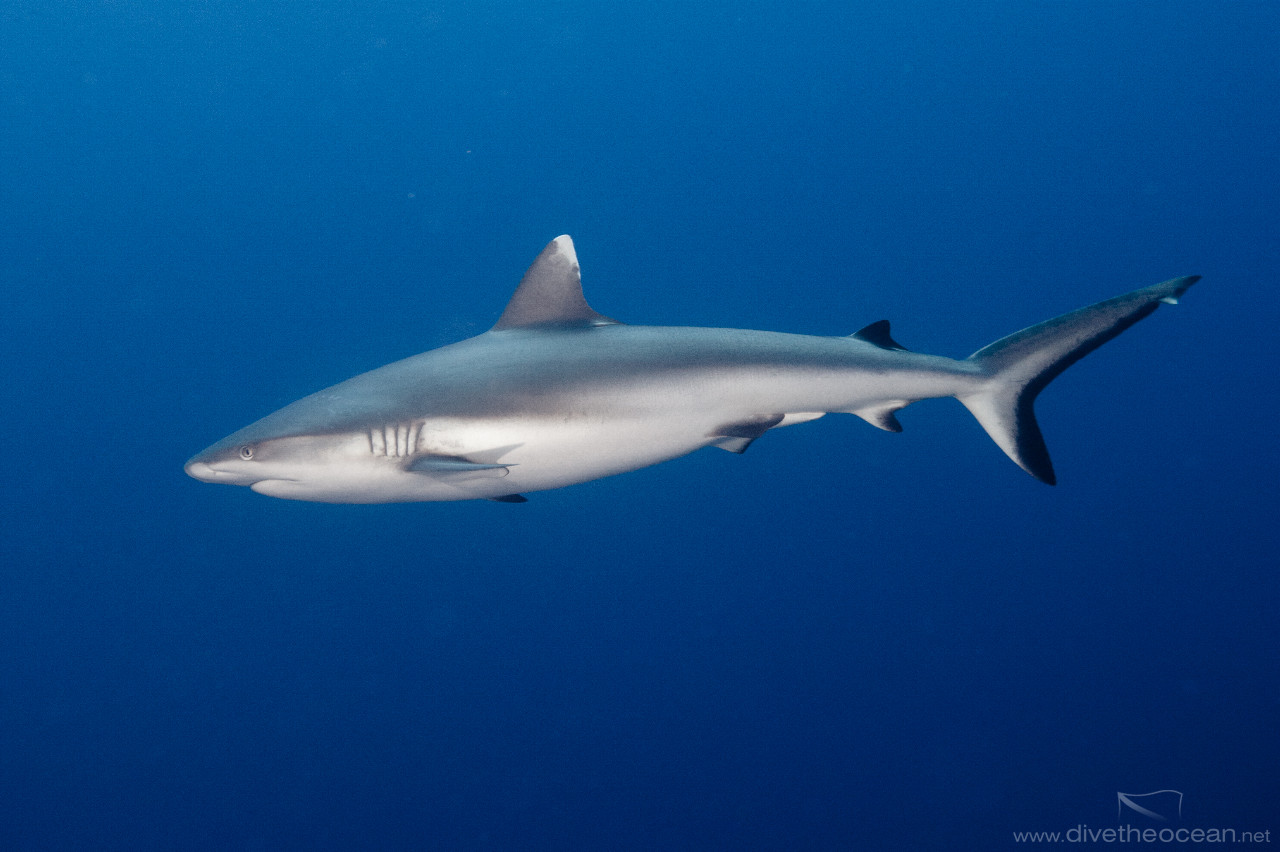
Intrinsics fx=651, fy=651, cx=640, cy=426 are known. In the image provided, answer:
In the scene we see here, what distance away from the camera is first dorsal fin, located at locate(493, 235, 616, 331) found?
2.86 meters

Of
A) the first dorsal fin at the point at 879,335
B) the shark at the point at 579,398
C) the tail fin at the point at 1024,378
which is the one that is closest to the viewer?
the shark at the point at 579,398

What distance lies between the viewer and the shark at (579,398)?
2.40m

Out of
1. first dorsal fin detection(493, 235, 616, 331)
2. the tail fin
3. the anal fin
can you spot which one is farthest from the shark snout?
the tail fin

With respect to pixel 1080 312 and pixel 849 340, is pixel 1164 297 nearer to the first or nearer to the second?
pixel 1080 312

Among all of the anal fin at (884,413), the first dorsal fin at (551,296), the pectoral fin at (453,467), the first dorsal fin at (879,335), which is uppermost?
the first dorsal fin at (551,296)

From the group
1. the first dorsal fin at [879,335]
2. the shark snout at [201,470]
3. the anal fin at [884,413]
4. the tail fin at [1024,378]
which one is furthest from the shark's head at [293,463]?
the tail fin at [1024,378]

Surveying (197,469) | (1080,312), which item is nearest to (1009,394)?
(1080,312)

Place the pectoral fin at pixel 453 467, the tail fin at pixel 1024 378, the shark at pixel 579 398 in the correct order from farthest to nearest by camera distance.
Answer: the tail fin at pixel 1024 378, the shark at pixel 579 398, the pectoral fin at pixel 453 467

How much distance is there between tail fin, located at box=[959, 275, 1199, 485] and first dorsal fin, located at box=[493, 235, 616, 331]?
5.63 ft

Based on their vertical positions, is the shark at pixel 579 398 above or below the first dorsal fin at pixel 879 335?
below

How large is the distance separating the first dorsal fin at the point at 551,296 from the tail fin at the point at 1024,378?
5.63 feet

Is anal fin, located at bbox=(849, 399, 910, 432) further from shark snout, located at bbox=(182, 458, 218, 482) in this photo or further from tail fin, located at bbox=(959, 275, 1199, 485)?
shark snout, located at bbox=(182, 458, 218, 482)

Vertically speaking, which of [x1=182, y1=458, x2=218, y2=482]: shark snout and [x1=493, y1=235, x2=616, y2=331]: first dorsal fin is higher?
[x1=493, y1=235, x2=616, y2=331]: first dorsal fin

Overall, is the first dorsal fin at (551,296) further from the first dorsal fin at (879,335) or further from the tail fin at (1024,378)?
the tail fin at (1024,378)
